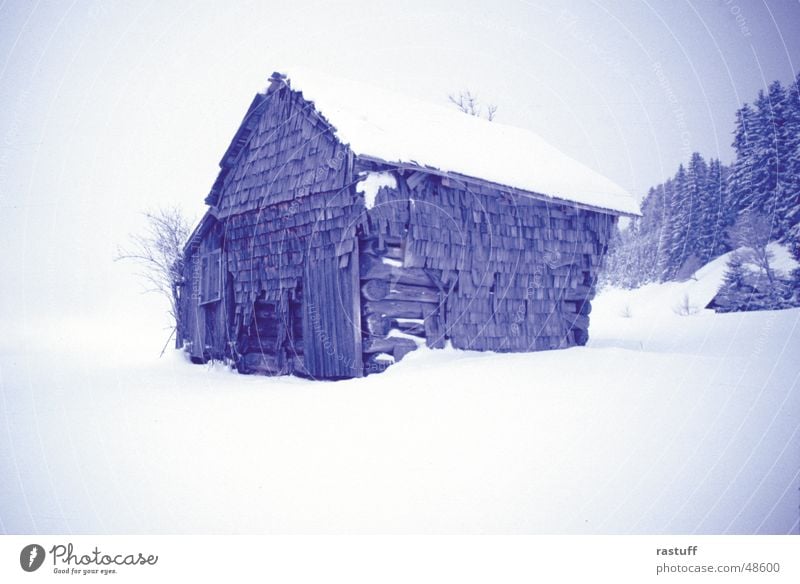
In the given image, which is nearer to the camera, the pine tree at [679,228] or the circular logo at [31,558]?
the circular logo at [31,558]

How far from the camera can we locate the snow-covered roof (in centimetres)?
786

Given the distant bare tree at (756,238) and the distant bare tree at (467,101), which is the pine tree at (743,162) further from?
the distant bare tree at (467,101)

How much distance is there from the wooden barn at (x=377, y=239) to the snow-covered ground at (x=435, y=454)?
5.13 feet

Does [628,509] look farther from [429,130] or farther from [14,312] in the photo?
[14,312]

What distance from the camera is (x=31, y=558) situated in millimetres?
2996

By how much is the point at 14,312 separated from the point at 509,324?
24856mm

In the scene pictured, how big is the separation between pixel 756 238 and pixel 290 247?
756 inches

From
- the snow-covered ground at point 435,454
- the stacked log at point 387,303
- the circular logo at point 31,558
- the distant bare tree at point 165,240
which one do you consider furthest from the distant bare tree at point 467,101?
the circular logo at point 31,558

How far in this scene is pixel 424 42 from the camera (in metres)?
7.87

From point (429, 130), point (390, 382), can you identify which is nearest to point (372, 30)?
point (429, 130)

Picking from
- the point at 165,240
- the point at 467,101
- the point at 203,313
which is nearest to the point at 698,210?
the point at 467,101

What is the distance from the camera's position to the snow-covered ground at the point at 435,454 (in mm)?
2928
